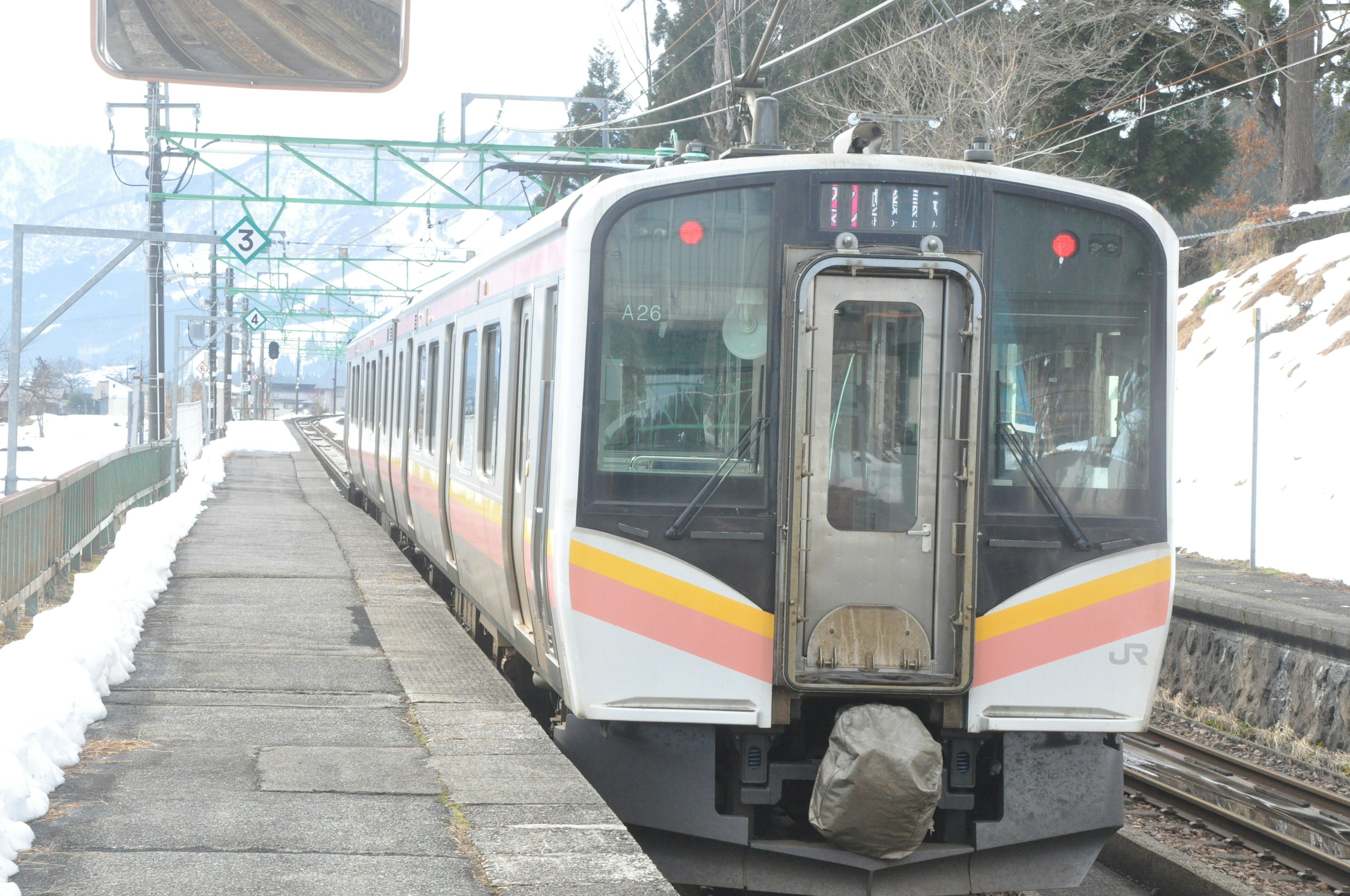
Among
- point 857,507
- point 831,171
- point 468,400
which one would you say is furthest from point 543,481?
point 468,400

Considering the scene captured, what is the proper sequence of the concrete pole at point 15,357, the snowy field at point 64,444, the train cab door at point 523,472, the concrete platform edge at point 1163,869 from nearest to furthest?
the train cab door at point 523,472
the concrete platform edge at point 1163,869
the concrete pole at point 15,357
the snowy field at point 64,444

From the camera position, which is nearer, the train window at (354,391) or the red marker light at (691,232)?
the red marker light at (691,232)

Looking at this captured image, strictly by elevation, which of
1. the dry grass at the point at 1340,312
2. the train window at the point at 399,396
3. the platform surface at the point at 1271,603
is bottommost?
the platform surface at the point at 1271,603

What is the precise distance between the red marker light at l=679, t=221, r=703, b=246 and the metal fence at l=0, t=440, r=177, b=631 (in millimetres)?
5918

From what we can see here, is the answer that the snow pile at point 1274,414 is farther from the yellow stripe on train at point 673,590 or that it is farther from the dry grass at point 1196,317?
the yellow stripe on train at point 673,590

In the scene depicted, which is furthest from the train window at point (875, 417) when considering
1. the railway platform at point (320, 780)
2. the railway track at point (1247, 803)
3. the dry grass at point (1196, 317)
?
the dry grass at point (1196, 317)

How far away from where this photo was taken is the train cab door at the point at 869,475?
546 centimetres

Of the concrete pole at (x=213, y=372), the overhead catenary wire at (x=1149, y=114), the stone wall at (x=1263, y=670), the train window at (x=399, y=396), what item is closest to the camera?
the stone wall at (x=1263, y=670)

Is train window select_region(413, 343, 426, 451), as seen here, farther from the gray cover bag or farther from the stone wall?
the gray cover bag

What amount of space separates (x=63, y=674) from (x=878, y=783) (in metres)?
3.72

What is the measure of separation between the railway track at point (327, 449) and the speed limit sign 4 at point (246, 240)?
16.3 feet

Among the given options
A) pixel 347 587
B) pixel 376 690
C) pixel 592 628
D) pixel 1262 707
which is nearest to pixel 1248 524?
pixel 1262 707

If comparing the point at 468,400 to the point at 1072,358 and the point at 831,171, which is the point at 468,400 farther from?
the point at 1072,358

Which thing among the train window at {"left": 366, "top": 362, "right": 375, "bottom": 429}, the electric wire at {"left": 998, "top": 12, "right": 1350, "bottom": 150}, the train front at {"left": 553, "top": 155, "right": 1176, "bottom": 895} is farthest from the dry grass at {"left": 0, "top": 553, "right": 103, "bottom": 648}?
the electric wire at {"left": 998, "top": 12, "right": 1350, "bottom": 150}
